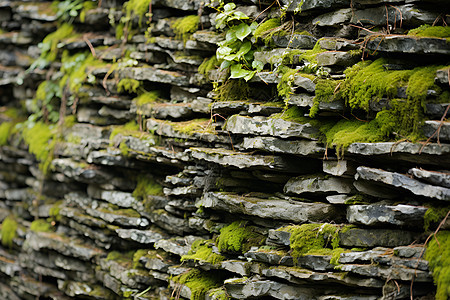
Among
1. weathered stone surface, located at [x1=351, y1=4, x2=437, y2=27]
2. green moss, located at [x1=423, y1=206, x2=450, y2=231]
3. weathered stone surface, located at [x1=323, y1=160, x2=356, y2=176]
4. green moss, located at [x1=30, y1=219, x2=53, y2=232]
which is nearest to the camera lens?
green moss, located at [x1=423, y1=206, x2=450, y2=231]

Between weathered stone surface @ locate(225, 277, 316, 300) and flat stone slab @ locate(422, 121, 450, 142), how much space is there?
5.34ft

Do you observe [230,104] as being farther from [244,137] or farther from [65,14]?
[65,14]

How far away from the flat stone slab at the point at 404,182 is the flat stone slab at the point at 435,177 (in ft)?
0.12

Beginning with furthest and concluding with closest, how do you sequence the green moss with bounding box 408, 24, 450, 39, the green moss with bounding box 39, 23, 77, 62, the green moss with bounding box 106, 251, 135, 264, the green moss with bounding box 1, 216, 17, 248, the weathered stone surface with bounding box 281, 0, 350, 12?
1. the green moss with bounding box 1, 216, 17, 248
2. the green moss with bounding box 39, 23, 77, 62
3. the green moss with bounding box 106, 251, 135, 264
4. the weathered stone surface with bounding box 281, 0, 350, 12
5. the green moss with bounding box 408, 24, 450, 39

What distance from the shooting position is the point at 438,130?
358cm

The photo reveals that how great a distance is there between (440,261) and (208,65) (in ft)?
10.4

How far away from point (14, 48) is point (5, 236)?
324 centimetres

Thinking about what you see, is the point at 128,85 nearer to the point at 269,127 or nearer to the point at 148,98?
the point at 148,98

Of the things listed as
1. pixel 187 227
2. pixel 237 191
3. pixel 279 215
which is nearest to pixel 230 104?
pixel 237 191

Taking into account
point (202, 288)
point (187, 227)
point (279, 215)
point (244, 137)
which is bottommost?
point (202, 288)

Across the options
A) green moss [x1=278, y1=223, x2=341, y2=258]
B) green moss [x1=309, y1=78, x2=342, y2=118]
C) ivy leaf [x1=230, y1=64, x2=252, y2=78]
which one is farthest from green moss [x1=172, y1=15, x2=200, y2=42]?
green moss [x1=278, y1=223, x2=341, y2=258]

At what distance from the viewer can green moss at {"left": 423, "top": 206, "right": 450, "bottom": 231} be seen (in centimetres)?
361

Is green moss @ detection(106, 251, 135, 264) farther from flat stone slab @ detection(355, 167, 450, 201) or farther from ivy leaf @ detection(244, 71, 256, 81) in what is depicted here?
flat stone slab @ detection(355, 167, 450, 201)

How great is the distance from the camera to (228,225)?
5078 millimetres
